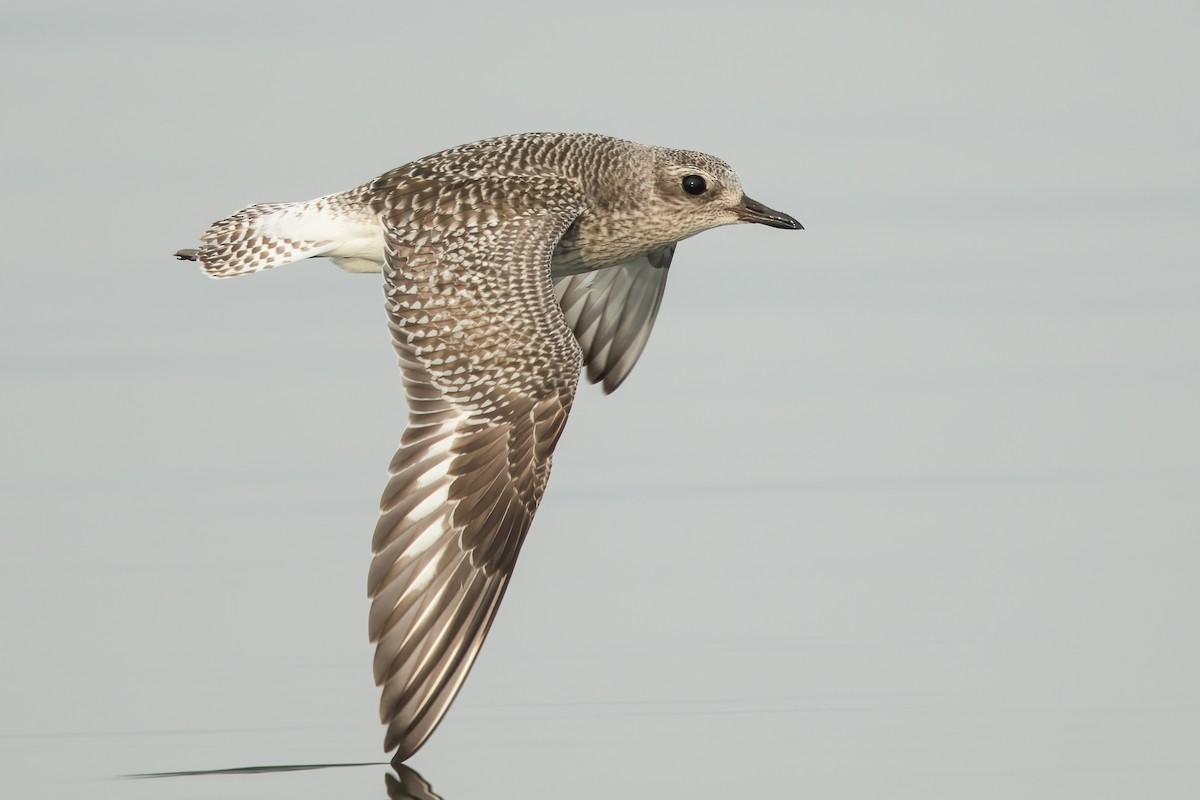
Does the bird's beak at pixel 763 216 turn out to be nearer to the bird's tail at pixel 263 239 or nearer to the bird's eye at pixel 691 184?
the bird's eye at pixel 691 184

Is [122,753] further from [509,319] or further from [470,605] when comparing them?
[509,319]

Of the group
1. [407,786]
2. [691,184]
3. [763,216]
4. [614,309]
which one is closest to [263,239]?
[614,309]

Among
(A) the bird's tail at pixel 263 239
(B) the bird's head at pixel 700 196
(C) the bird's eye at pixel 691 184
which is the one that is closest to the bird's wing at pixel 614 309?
(B) the bird's head at pixel 700 196

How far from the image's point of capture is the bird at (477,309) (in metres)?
9.74

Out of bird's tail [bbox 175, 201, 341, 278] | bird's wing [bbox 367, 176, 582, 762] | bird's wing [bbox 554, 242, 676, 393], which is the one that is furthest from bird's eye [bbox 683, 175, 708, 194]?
bird's tail [bbox 175, 201, 341, 278]

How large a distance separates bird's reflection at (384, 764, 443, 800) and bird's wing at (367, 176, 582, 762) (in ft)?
0.51

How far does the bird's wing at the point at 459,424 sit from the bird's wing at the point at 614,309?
1.98m

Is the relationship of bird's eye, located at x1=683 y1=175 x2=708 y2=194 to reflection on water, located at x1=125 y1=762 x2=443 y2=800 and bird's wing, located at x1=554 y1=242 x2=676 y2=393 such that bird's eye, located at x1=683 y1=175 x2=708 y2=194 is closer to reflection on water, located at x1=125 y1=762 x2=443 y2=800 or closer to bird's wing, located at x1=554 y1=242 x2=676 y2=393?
bird's wing, located at x1=554 y1=242 x2=676 y2=393

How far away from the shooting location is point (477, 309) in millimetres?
10773

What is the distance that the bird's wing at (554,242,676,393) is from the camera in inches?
533

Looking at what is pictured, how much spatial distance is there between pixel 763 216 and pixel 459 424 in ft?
11.1

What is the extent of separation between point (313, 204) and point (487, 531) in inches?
127

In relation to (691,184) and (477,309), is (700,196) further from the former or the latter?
(477,309)

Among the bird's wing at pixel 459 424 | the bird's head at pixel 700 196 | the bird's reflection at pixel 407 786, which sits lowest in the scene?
the bird's reflection at pixel 407 786
